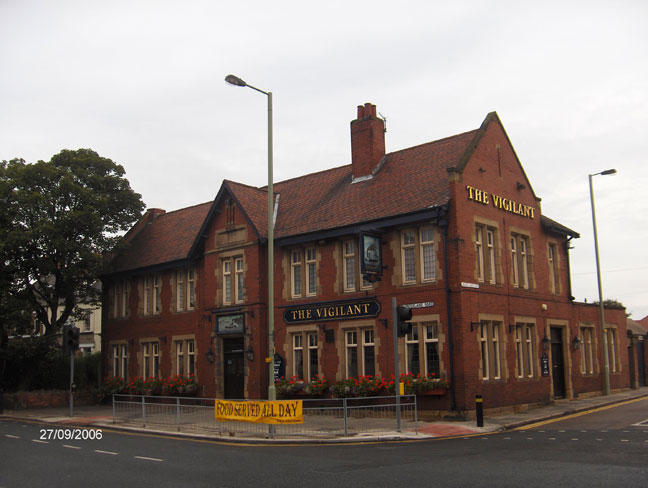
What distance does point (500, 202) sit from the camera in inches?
990

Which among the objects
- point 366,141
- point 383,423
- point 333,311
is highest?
point 366,141

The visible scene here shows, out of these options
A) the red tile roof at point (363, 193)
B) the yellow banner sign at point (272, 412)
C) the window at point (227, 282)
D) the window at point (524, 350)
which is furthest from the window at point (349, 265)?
the yellow banner sign at point (272, 412)

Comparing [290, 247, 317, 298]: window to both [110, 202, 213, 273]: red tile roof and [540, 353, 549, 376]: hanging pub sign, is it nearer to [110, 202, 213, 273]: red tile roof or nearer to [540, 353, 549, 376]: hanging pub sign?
[110, 202, 213, 273]: red tile roof

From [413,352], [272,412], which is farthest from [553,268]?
[272,412]

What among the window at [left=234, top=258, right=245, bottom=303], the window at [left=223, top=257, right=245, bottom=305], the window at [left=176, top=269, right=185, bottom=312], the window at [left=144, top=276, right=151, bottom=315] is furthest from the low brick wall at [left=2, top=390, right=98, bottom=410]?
the window at [left=234, top=258, right=245, bottom=303]

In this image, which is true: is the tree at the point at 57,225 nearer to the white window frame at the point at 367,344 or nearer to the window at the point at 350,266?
the window at the point at 350,266

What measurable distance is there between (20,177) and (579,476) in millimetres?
27587

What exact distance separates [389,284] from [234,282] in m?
8.03

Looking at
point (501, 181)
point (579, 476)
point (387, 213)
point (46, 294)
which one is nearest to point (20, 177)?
point (46, 294)

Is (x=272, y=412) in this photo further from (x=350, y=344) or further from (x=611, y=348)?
(x=611, y=348)

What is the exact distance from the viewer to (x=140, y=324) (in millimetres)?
33938

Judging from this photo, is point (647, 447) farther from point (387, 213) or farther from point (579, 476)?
point (387, 213)

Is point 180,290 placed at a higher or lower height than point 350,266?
lower

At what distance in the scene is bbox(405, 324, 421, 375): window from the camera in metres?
22.8
